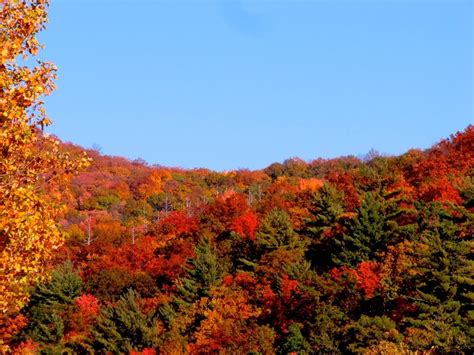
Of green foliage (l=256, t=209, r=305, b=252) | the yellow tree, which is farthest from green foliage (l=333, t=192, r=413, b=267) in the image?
the yellow tree

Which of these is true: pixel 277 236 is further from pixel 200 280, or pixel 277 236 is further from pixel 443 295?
pixel 443 295

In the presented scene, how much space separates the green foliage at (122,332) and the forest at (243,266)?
14 centimetres

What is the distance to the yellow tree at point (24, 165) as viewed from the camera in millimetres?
11609

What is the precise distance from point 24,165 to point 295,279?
4649 cm

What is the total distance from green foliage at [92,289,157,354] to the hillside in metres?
0.12

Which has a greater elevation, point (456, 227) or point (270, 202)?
point (270, 202)

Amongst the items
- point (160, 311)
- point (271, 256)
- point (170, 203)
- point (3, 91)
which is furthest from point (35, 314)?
point (170, 203)

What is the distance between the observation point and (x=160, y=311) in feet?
202

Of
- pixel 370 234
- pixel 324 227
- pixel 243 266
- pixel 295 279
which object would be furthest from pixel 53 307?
pixel 370 234

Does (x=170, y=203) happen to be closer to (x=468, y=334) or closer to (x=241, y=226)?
(x=241, y=226)

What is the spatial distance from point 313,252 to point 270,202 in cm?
3116

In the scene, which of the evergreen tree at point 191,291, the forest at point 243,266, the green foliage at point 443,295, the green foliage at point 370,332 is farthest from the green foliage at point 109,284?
the green foliage at point 443,295

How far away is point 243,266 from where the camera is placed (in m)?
68.5

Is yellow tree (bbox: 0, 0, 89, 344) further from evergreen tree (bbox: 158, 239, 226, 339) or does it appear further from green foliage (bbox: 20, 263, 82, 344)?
green foliage (bbox: 20, 263, 82, 344)
